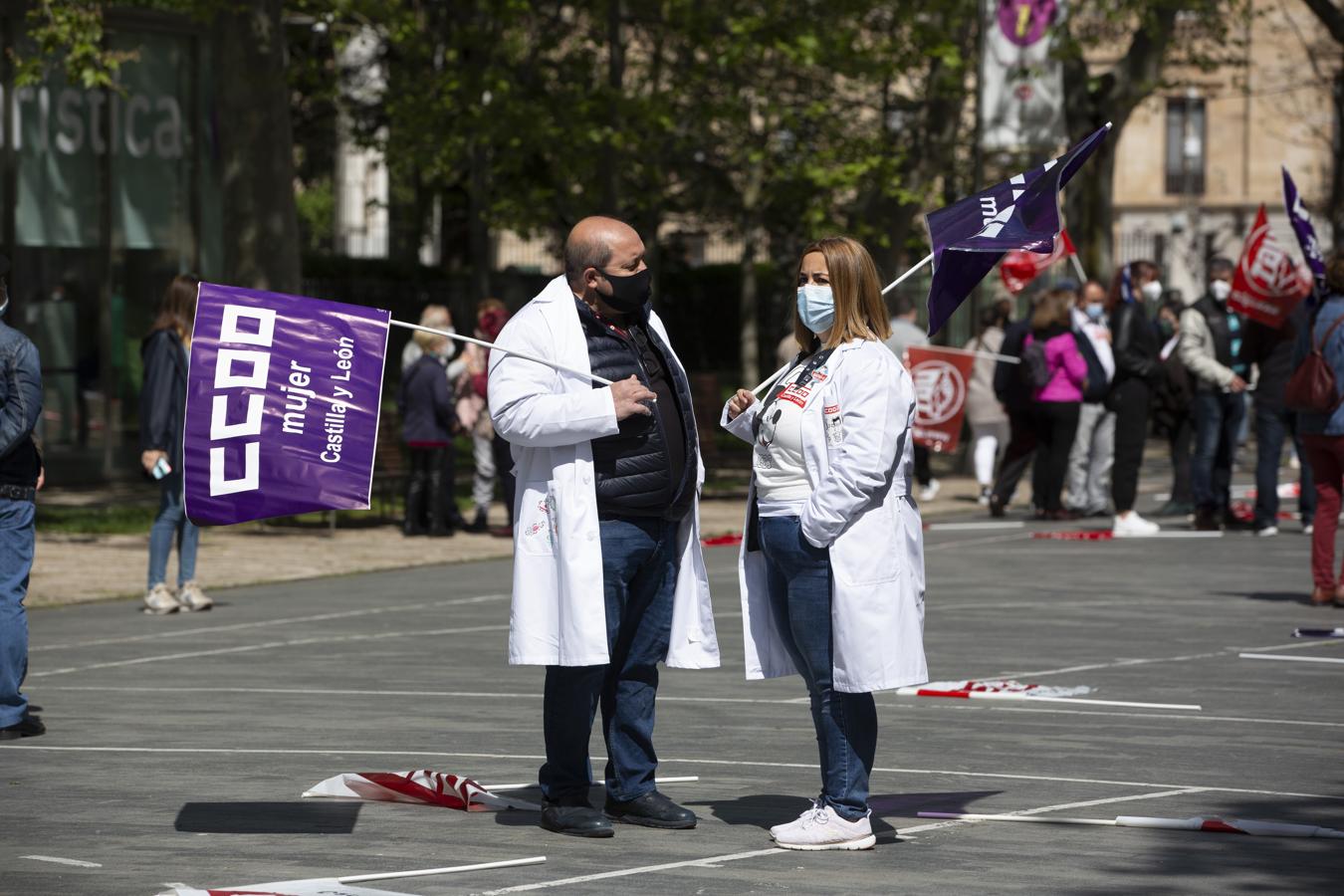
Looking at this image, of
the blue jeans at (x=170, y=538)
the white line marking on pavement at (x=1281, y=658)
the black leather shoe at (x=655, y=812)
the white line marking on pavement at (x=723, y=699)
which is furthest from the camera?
the blue jeans at (x=170, y=538)

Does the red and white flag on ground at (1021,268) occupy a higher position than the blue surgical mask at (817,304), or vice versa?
the red and white flag on ground at (1021,268)

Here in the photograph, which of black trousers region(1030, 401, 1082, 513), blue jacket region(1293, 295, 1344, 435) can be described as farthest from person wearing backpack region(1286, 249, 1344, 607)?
black trousers region(1030, 401, 1082, 513)

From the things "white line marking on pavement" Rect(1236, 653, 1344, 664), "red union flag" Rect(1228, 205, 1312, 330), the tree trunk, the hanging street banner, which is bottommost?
"white line marking on pavement" Rect(1236, 653, 1344, 664)

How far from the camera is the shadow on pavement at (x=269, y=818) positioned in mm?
6977

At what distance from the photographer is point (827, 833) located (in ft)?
21.9

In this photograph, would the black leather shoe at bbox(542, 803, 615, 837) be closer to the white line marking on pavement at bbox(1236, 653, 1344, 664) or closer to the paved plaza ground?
the paved plaza ground

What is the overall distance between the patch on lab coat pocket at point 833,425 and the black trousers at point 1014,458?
1292 cm

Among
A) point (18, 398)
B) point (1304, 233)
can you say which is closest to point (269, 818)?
point (18, 398)

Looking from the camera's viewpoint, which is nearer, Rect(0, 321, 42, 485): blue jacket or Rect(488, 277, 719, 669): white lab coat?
Rect(488, 277, 719, 669): white lab coat

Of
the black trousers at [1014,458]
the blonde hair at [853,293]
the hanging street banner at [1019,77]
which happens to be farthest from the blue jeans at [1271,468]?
the blonde hair at [853,293]

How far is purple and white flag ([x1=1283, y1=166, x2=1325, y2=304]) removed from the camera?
13.9m

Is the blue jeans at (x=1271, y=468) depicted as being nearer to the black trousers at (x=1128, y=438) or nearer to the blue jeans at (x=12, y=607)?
the black trousers at (x=1128, y=438)

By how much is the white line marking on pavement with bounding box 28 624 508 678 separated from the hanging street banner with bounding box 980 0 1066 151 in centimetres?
1283

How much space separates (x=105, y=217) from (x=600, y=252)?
62.6 feet
